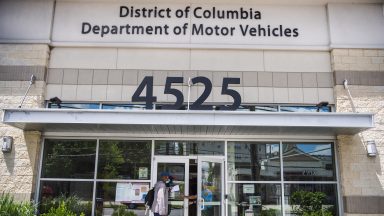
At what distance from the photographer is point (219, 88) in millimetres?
10867

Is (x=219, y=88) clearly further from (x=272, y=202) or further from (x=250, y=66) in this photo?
(x=272, y=202)

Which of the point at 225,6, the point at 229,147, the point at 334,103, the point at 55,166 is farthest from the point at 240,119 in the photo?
the point at 55,166

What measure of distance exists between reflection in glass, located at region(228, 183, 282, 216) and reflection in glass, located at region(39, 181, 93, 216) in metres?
3.89

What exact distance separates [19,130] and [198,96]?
5067 millimetres

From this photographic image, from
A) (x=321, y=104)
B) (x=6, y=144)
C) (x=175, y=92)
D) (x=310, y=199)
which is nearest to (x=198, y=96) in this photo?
(x=175, y=92)

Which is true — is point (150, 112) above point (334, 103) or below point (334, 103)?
below

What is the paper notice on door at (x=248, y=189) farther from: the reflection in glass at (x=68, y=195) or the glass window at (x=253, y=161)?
the reflection in glass at (x=68, y=195)

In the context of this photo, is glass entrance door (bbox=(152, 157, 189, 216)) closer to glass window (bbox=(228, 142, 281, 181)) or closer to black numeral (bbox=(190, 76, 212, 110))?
glass window (bbox=(228, 142, 281, 181))

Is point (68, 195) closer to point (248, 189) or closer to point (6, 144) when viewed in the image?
point (6, 144)

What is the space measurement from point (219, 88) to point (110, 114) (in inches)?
135

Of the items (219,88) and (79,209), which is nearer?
(79,209)

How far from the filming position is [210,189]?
412 inches

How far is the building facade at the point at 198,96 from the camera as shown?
405 inches

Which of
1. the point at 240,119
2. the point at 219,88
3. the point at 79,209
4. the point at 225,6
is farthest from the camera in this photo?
the point at 225,6
